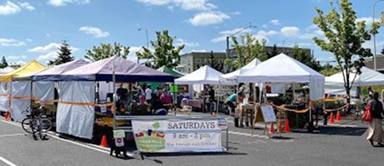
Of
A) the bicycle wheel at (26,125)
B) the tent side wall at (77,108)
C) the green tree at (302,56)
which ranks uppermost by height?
the green tree at (302,56)

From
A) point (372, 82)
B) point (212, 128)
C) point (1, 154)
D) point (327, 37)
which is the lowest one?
point (1, 154)

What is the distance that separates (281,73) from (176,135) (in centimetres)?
693

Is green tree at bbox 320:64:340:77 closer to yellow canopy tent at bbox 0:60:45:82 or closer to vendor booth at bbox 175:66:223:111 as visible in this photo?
vendor booth at bbox 175:66:223:111

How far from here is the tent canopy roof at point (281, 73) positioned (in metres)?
14.8

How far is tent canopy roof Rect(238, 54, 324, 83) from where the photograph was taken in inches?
581

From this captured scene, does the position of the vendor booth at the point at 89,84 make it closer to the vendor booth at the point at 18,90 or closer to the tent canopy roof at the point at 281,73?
the tent canopy roof at the point at 281,73

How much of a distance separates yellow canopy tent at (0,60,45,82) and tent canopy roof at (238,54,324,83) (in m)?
12.2

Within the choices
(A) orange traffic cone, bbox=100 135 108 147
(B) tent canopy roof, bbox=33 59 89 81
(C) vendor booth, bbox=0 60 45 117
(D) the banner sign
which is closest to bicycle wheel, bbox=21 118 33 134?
(B) tent canopy roof, bbox=33 59 89 81

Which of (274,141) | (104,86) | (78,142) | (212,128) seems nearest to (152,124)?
(212,128)

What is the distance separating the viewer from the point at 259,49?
4128cm

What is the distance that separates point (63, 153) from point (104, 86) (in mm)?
11788

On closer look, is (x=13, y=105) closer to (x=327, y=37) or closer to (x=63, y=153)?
(x=63, y=153)

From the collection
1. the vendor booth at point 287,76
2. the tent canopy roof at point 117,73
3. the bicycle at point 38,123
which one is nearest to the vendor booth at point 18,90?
the bicycle at point 38,123

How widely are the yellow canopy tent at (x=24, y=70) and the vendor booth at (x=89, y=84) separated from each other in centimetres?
789
